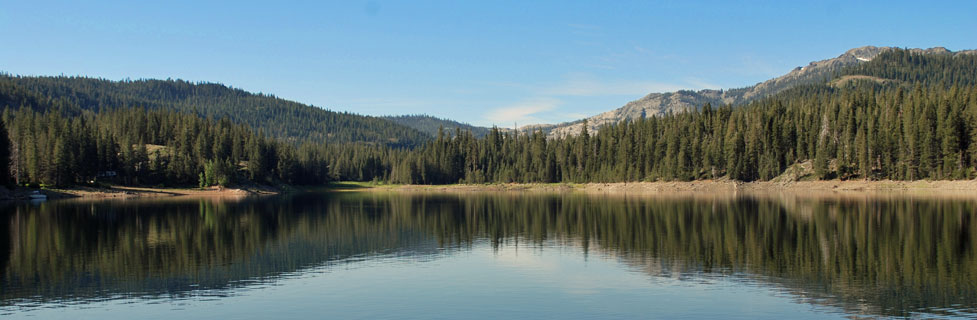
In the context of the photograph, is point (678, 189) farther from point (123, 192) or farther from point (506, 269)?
point (123, 192)

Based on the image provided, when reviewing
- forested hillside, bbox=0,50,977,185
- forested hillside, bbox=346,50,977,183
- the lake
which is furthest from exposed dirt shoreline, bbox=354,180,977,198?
the lake

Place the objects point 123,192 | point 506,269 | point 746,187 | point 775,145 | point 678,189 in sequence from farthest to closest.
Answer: point 775,145 < point 678,189 < point 746,187 < point 123,192 < point 506,269

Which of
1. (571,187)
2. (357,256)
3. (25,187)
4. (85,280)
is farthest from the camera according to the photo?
(571,187)

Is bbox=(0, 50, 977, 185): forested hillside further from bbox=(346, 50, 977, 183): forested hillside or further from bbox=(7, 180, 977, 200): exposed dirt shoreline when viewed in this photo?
bbox=(7, 180, 977, 200): exposed dirt shoreline

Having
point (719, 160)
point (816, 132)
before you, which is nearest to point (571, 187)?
point (719, 160)

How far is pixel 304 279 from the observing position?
3138 cm

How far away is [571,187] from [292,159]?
83.9 m

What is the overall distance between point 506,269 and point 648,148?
132 meters

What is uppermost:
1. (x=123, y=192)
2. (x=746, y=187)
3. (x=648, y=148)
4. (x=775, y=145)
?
(x=648, y=148)

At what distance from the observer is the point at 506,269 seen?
3431 cm

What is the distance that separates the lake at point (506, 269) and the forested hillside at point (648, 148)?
2684 inches

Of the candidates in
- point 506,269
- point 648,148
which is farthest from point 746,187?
point 506,269

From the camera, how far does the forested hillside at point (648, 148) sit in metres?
118

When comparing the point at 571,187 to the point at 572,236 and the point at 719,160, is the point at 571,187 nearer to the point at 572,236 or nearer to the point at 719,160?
the point at 719,160
